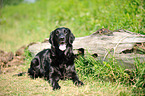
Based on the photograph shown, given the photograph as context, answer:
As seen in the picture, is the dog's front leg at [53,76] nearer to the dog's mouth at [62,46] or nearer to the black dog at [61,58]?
the black dog at [61,58]

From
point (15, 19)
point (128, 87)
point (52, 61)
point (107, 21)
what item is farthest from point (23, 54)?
point (15, 19)

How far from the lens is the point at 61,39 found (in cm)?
328

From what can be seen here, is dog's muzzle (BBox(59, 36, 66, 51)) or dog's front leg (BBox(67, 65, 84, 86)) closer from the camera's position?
dog's muzzle (BBox(59, 36, 66, 51))

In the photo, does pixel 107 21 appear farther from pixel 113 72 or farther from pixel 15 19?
pixel 15 19

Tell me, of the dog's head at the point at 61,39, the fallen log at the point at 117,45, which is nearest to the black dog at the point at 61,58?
the dog's head at the point at 61,39

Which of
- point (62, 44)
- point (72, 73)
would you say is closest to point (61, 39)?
point (62, 44)

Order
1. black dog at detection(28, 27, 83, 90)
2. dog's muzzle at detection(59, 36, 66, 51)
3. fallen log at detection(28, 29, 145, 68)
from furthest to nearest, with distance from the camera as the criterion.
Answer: black dog at detection(28, 27, 83, 90) < dog's muzzle at detection(59, 36, 66, 51) < fallen log at detection(28, 29, 145, 68)

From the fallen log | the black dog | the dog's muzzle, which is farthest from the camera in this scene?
the black dog

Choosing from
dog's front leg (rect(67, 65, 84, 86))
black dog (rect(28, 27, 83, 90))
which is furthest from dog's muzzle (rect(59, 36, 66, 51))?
dog's front leg (rect(67, 65, 84, 86))

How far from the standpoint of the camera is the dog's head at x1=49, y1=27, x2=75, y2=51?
3305mm

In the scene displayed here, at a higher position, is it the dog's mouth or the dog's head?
the dog's head

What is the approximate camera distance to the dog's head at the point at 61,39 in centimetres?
330

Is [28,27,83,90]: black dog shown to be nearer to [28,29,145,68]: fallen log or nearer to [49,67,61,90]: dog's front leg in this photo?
[49,67,61,90]: dog's front leg

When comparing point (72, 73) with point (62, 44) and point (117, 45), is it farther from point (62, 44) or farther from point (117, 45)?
point (117, 45)
